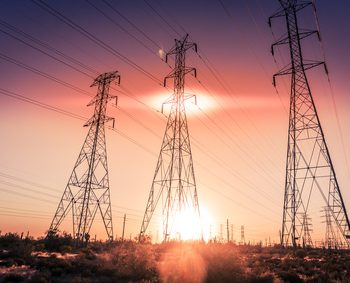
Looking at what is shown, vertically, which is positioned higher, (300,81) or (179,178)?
(300,81)

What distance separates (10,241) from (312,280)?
Result: 24.6 meters

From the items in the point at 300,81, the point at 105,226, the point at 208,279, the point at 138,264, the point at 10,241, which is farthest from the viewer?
the point at 105,226

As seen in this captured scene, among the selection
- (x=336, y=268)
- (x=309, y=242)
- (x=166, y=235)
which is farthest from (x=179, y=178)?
(x=309, y=242)

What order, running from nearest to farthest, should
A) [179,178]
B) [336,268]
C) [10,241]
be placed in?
[336,268] < [10,241] < [179,178]

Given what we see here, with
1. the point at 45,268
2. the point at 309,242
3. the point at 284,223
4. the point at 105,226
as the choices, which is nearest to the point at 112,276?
the point at 45,268

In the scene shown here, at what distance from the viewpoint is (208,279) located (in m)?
18.3

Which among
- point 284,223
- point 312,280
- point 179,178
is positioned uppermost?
point 179,178

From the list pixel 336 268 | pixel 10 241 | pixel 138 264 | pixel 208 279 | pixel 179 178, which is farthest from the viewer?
pixel 179 178

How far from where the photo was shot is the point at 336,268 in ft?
80.8

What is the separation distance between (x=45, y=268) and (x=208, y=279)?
8778 millimetres

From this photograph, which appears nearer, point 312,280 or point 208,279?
point 208,279

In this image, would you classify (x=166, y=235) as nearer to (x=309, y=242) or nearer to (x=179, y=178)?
(x=179, y=178)

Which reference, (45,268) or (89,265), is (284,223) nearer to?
(89,265)

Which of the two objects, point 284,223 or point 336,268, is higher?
point 284,223
